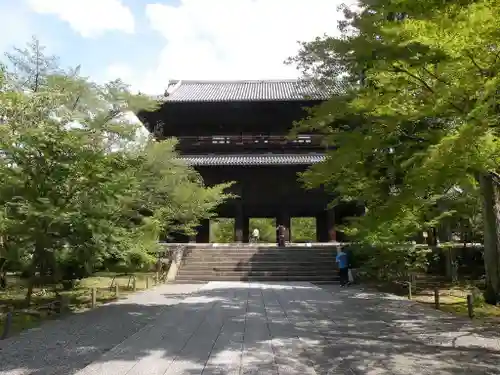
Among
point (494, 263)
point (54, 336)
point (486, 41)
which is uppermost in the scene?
point (486, 41)

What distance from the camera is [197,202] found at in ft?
59.2

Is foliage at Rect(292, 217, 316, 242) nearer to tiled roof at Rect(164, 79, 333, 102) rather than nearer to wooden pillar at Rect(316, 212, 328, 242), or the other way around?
wooden pillar at Rect(316, 212, 328, 242)

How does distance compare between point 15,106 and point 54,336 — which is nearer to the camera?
point 54,336

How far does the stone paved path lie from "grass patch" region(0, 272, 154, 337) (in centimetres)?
112

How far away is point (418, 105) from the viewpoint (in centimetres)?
666

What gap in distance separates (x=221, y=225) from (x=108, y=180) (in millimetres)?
27883

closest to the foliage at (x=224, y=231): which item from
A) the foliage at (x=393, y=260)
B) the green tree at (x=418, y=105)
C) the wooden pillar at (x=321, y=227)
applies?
the wooden pillar at (x=321, y=227)

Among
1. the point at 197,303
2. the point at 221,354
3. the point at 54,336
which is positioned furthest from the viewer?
the point at 197,303

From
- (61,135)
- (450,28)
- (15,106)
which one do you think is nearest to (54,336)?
(61,135)

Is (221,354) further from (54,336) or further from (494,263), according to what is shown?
(494,263)

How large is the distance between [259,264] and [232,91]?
13.0 m

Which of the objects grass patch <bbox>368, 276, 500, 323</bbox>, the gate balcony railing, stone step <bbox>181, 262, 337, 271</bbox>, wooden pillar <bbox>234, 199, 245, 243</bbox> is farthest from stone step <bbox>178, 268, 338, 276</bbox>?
the gate balcony railing

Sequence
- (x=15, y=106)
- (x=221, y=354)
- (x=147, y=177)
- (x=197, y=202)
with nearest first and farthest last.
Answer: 1. (x=221, y=354)
2. (x=15, y=106)
3. (x=147, y=177)
4. (x=197, y=202)

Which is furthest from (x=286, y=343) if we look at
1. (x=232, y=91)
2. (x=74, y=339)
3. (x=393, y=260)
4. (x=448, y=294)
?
(x=232, y=91)
